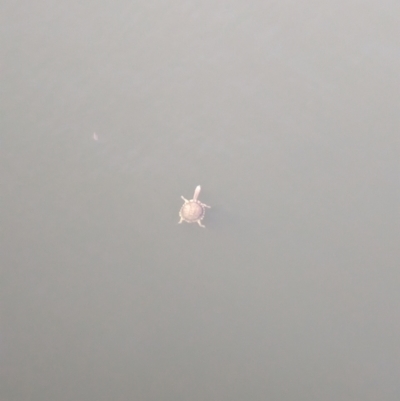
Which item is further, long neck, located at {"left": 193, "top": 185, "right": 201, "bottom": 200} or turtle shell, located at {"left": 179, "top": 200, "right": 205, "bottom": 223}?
long neck, located at {"left": 193, "top": 185, "right": 201, "bottom": 200}

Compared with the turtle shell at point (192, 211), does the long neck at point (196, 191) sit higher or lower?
higher

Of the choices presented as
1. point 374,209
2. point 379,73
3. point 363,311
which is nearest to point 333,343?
point 363,311

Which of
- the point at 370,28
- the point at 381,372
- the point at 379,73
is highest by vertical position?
the point at 370,28

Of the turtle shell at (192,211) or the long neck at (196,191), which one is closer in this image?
the turtle shell at (192,211)

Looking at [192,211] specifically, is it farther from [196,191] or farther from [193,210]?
[196,191]

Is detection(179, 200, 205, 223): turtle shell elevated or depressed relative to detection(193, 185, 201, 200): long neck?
depressed

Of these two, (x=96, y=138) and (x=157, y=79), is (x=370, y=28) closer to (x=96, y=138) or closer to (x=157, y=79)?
(x=157, y=79)
